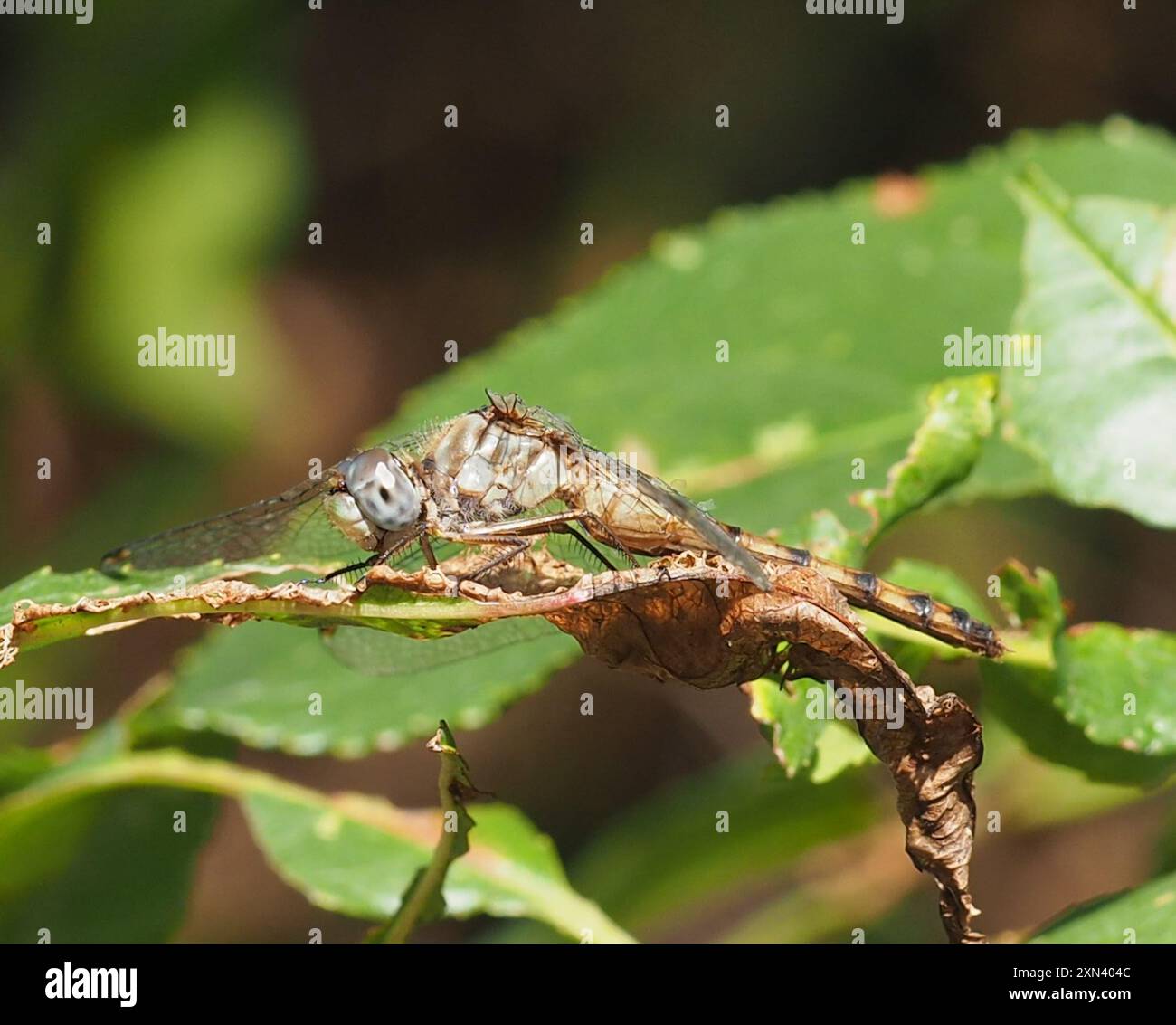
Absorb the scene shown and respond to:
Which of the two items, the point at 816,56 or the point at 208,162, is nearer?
the point at 208,162

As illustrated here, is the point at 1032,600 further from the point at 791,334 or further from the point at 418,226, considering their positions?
the point at 418,226

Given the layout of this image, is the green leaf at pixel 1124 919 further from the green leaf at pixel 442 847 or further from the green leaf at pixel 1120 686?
the green leaf at pixel 442 847

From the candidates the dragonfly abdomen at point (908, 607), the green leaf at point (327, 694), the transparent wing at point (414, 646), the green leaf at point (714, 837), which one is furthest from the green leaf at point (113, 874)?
the green leaf at point (714, 837)

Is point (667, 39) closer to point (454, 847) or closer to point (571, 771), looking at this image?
point (571, 771)

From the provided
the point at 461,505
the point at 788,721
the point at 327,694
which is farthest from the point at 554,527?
the point at 327,694

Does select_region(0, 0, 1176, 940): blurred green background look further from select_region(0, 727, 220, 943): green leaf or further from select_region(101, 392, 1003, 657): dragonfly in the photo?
select_region(101, 392, 1003, 657): dragonfly

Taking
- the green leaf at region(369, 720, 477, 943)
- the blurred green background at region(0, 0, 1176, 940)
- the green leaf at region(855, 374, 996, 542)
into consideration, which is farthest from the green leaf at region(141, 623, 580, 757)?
the blurred green background at region(0, 0, 1176, 940)

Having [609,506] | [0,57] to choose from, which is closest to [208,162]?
[0,57]
